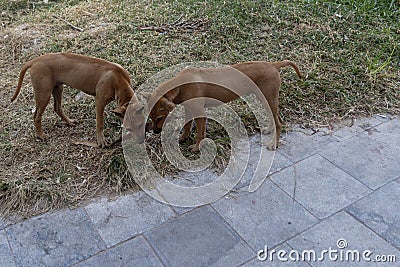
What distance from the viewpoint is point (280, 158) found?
3141 millimetres

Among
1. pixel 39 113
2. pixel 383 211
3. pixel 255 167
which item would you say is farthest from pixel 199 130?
pixel 383 211

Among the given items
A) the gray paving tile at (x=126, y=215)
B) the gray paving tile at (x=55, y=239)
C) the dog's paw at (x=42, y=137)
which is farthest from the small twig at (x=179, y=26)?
the gray paving tile at (x=55, y=239)

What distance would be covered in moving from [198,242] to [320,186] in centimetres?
100

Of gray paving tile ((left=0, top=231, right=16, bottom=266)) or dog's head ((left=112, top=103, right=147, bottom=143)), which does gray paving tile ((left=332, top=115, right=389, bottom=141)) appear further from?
gray paving tile ((left=0, top=231, right=16, bottom=266))

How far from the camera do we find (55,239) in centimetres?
241

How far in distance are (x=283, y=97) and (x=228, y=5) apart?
2.28m

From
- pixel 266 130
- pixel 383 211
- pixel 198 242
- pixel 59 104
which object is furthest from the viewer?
pixel 266 130

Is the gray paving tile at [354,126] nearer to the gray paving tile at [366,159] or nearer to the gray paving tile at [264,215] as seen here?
the gray paving tile at [366,159]

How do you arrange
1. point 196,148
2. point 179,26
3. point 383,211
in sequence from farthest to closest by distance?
1. point 179,26
2. point 196,148
3. point 383,211

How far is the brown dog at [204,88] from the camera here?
2818 millimetres

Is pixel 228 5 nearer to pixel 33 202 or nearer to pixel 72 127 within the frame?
pixel 72 127

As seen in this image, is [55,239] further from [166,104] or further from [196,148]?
[196,148]

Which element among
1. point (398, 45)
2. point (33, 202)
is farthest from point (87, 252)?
point (398, 45)

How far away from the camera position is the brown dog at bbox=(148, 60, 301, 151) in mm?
2818
